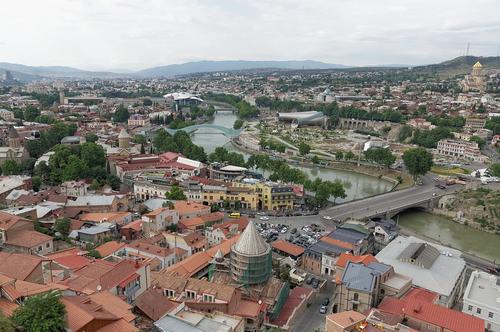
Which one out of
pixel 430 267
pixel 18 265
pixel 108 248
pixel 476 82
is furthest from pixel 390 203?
pixel 476 82

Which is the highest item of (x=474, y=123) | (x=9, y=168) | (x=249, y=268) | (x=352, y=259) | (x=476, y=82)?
(x=476, y=82)

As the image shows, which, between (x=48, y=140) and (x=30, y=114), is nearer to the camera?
(x=48, y=140)

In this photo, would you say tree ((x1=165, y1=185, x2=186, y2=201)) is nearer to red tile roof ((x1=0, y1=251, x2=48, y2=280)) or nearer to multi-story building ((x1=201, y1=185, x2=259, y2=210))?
multi-story building ((x1=201, y1=185, x2=259, y2=210))

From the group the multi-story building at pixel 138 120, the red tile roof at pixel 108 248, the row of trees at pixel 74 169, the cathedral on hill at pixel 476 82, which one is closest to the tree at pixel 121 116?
the multi-story building at pixel 138 120

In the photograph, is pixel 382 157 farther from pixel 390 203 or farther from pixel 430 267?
pixel 430 267

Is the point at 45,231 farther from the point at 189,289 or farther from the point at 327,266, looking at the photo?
the point at 327,266

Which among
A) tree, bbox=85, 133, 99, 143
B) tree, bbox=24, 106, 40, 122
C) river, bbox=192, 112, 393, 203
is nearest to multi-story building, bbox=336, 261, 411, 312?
river, bbox=192, 112, 393, 203

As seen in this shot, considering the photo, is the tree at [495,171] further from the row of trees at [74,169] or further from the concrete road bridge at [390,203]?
the row of trees at [74,169]

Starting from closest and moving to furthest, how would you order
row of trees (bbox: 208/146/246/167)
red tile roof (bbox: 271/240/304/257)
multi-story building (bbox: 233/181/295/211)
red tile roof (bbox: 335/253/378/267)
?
1. red tile roof (bbox: 335/253/378/267)
2. red tile roof (bbox: 271/240/304/257)
3. multi-story building (bbox: 233/181/295/211)
4. row of trees (bbox: 208/146/246/167)
